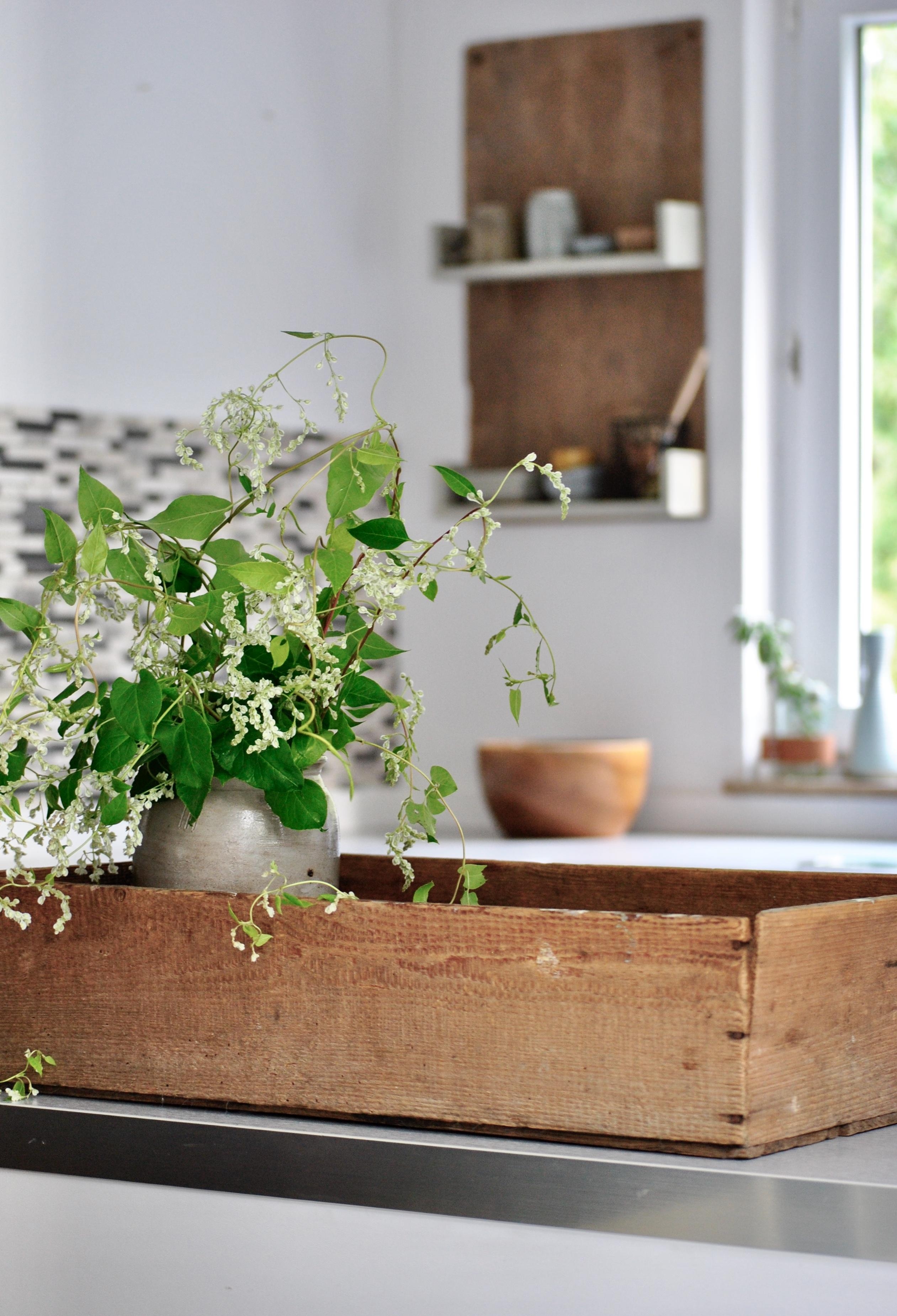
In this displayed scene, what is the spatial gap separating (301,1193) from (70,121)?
6.40 feet

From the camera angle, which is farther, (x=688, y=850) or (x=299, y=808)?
(x=688, y=850)

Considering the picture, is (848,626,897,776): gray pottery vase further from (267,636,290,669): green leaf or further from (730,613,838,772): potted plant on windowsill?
(267,636,290,669): green leaf

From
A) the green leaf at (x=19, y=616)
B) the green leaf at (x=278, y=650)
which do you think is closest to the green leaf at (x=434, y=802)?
the green leaf at (x=278, y=650)

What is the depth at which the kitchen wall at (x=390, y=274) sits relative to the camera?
87.6 inches

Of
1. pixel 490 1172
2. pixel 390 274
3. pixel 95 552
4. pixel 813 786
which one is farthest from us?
pixel 390 274

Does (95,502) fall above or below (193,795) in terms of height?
above

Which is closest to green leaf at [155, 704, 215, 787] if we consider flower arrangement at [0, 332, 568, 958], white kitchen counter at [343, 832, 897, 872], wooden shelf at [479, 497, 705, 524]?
flower arrangement at [0, 332, 568, 958]

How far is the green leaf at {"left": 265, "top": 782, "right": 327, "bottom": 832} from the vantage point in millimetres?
719

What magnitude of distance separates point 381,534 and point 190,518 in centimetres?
→ 10

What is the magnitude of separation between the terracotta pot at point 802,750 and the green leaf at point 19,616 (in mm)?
1987

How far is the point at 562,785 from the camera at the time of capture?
2379 millimetres

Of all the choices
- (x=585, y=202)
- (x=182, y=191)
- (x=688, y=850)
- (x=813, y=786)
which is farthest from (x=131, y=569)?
(x=585, y=202)

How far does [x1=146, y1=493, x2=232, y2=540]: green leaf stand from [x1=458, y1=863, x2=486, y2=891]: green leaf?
0.71 ft

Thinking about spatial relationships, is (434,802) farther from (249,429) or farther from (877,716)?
(877,716)
